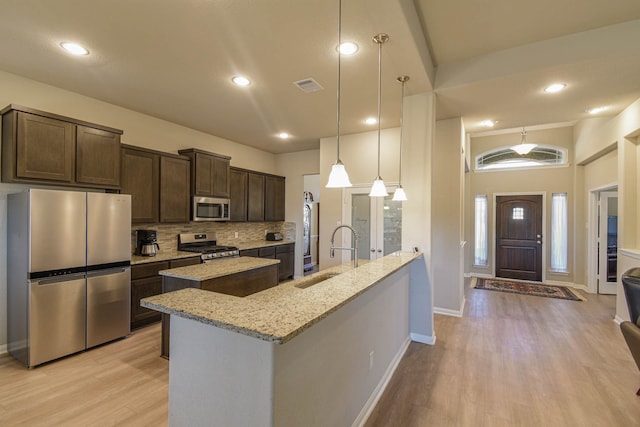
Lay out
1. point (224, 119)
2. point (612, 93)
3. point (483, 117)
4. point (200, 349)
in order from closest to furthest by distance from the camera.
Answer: point (200, 349) < point (612, 93) < point (483, 117) < point (224, 119)

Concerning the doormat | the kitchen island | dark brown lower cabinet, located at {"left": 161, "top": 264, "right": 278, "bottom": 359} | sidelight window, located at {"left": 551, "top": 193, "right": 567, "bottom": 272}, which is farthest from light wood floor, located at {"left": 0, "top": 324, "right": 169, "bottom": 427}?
sidelight window, located at {"left": 551, "top": 193, "right": 567, "bottom": 272}

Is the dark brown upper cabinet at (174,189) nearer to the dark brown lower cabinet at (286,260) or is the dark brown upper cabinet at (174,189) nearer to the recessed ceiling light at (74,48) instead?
the recessed ceiling light at (74,48)

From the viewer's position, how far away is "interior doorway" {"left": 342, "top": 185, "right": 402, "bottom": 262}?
15.3 feet

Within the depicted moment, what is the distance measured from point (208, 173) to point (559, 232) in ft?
23.8

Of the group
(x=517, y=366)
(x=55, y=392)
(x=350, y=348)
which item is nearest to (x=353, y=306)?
(x=350, y=348)

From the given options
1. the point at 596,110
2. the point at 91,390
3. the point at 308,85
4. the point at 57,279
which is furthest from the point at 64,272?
the point at 596,110

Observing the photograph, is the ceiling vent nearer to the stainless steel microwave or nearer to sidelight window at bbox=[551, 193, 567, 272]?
the stainless steel microwave

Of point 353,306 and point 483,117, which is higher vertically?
point 483,117

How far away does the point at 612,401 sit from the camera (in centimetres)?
228

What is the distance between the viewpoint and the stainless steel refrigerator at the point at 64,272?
270 cm

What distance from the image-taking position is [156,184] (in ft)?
13.4

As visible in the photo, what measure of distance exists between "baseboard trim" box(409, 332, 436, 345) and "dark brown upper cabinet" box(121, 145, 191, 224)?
3595 millimetres

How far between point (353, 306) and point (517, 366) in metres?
2.14

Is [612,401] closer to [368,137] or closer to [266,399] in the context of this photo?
[266,399]
